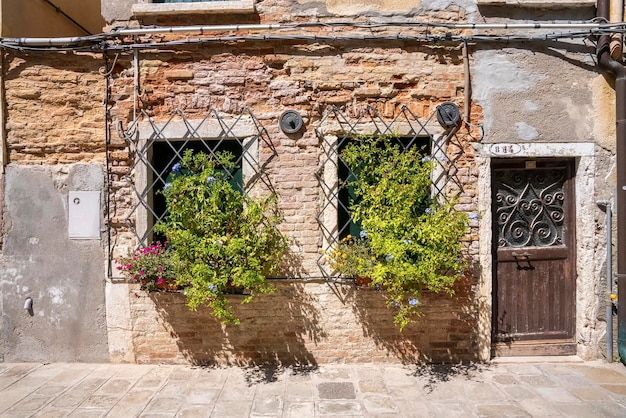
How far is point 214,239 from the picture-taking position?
3770 millimetres

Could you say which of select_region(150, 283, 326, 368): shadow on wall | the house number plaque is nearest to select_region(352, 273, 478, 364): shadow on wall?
select_region(150, 283, 326, 368): shadow on wall

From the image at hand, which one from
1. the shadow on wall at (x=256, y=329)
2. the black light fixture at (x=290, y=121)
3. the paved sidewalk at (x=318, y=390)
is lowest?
the paved sidewalk at (x=318, y=390)

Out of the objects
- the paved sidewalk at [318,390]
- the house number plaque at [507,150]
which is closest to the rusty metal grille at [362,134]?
the house number plaque at [507,150]

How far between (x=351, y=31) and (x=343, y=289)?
105 inches

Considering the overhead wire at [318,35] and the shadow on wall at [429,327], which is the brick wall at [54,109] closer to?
the overhead wire at [318,35]

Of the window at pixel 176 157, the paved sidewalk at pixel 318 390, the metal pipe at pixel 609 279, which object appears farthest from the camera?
the window at pixel 176 157

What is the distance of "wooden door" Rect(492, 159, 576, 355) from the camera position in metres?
4.46

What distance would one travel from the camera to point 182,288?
4.18 m

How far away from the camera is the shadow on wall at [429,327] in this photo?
432 centimetres

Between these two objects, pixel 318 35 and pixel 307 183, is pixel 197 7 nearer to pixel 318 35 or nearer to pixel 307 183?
pixel 318 35

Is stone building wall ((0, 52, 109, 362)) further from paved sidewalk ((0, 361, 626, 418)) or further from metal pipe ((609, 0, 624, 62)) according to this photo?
metal pipe ((609, 0, 624, 62))

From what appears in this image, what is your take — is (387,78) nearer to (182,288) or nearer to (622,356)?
(182,288)

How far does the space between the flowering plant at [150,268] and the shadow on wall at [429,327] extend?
189 centimetres

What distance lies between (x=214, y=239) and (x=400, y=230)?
1690 mm
